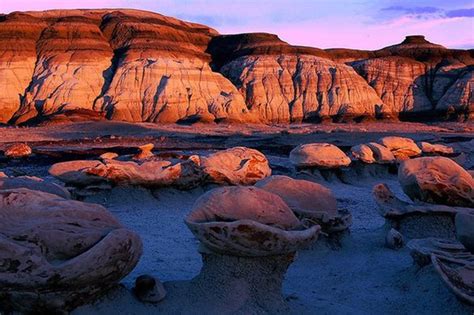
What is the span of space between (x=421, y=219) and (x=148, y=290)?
4.20m

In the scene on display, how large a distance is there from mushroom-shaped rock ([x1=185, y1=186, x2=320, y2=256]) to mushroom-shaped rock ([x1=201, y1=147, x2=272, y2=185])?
6.11 metres

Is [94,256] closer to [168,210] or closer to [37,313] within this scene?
[37,313]

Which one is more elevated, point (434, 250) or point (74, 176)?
point (434, 250)

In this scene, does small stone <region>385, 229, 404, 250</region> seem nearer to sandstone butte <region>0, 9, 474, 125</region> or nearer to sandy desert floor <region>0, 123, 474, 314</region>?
sandy desert floor <region>0, 123, 474, 314</region>

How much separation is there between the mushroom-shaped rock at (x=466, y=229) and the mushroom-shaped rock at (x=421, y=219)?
156 cm

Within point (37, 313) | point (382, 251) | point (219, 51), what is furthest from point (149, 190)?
point (219, 51)

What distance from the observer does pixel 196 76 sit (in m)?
44.8

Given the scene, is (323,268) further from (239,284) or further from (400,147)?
(400,147)

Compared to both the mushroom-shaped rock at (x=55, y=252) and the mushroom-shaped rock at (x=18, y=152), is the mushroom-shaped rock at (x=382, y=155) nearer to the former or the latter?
the mushroom-shaped rock at (x=18, y=152)

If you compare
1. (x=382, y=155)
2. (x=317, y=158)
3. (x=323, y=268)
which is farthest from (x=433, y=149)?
(x=323, y=268)

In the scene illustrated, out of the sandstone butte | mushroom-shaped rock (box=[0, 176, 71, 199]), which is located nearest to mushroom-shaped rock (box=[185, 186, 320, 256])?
mushroom-shaped rock (box=[0, 176, 71, 199])

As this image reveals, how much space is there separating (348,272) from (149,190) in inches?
192

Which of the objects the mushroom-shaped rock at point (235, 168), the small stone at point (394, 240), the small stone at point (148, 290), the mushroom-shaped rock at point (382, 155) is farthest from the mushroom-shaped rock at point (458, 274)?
the mushroom-shaped rock at point (382, 155)

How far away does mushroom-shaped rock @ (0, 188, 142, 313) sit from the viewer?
356cm
